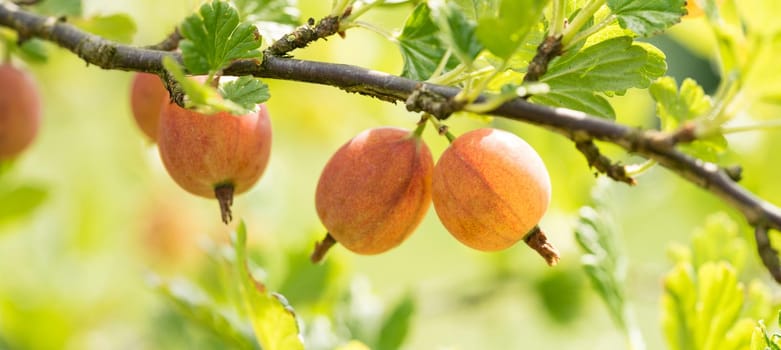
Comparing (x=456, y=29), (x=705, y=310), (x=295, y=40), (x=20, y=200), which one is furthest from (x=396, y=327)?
(x=20, y=200)

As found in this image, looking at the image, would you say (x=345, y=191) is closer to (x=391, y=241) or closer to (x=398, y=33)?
(x=391, y=241)

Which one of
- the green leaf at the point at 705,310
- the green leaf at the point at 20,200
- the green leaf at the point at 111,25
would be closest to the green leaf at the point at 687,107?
the green leaf at the point at 705,310

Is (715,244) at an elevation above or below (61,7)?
below

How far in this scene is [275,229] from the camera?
1.85 meters

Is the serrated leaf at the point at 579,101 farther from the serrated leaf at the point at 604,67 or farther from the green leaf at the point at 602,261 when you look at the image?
the green leaf at the point at 602,261

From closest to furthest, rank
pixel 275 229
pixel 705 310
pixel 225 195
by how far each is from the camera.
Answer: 1. pixel 225 195
2. pixel 705 310
3. pixel 275 229

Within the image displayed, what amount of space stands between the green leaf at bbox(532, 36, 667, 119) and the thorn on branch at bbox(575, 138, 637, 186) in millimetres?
99

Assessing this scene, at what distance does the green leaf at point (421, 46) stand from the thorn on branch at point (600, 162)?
0.20m

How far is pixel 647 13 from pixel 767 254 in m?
0.23

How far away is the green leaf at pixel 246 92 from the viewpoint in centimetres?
75

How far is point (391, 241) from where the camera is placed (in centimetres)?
85

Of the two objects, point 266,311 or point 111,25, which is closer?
point 266,311

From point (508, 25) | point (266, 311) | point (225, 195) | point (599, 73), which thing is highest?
point (508, 25)

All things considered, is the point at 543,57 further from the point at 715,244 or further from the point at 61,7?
the point at 61,7
